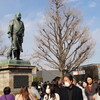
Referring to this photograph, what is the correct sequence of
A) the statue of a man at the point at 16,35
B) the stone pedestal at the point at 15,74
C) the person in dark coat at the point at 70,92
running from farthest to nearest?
the statue of a man at the point at 16,35 < the stone pedestal at the point at 15,74 < the person in dark coat at the point at 70,92

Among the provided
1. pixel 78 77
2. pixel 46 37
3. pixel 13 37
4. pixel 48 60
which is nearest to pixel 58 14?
pixel 46 37

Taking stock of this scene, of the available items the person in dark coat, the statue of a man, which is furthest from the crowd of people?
the statue of a man

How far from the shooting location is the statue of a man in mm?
11883

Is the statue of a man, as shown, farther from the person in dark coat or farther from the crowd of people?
the person in dark coat

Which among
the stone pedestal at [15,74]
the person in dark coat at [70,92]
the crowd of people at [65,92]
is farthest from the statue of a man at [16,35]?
the person in dark coat at [70,92]

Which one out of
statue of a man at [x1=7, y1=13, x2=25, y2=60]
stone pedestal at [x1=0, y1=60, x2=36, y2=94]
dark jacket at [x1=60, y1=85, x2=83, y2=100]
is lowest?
dark jacket at [x1=60, y1=85, x2=83, y2=100]

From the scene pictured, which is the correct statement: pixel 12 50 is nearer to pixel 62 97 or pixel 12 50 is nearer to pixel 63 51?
pixel 62 97

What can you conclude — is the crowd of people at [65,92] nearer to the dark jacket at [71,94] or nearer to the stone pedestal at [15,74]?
the dark jacket at [71,94]

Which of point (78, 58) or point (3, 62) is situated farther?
point (78, 58)

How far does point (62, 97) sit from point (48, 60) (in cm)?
2255

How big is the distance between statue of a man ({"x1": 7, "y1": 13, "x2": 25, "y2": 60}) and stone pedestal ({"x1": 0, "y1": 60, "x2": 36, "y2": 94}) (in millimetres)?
516

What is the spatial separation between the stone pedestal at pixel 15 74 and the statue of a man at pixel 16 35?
0.52 m

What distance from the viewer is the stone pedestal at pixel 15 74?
1122 cm

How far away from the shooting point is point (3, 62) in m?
11.5
